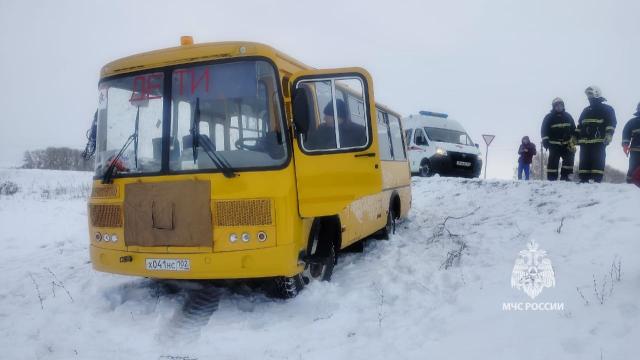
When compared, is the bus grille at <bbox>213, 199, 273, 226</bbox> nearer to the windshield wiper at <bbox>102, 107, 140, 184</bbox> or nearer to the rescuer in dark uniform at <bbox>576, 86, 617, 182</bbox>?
the windshield wiper at <bbox>102, 107, 140, 184</bbox>

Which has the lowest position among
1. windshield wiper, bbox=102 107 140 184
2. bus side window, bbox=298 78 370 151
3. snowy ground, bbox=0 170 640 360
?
snowy ground, bbox=0 170 640 360

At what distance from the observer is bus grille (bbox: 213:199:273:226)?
198 inches

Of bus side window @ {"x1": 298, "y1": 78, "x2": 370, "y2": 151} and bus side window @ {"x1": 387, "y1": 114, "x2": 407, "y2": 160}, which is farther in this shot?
bus side window @ {"x1": 387, "y1": 114, "x2": 407, "y2": 160}

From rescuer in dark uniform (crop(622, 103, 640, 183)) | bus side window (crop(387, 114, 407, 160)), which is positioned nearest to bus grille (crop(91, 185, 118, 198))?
bus side window (crop(387, 114, 407, 160))

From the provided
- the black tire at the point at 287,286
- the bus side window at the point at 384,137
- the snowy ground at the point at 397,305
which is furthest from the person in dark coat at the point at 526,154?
the black tire at the point at 287,286

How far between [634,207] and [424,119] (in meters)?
11.1

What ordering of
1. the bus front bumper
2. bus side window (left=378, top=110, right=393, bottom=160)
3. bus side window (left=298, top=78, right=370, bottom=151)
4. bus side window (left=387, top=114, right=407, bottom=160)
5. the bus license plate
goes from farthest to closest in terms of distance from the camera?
1. bus side window (left=387, top=114, right=407, bottom=160)
2. bus side window (left=378, top=110, right=393, bottom=160)
3. bus side window (left=298, top=78, right=370, bottom=151)
4. the bus license plate
5. the bus front bumper

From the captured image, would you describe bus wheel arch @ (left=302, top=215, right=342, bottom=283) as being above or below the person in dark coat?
below

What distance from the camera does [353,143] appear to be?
5.48 m

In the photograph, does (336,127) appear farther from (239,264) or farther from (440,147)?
(440,147)

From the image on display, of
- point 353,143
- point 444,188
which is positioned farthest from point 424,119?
point 353,143

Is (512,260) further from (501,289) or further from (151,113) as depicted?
(151,113)

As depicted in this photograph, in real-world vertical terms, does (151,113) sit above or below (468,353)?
above

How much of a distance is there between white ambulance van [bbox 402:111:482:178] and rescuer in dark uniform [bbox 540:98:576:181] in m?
6.60
